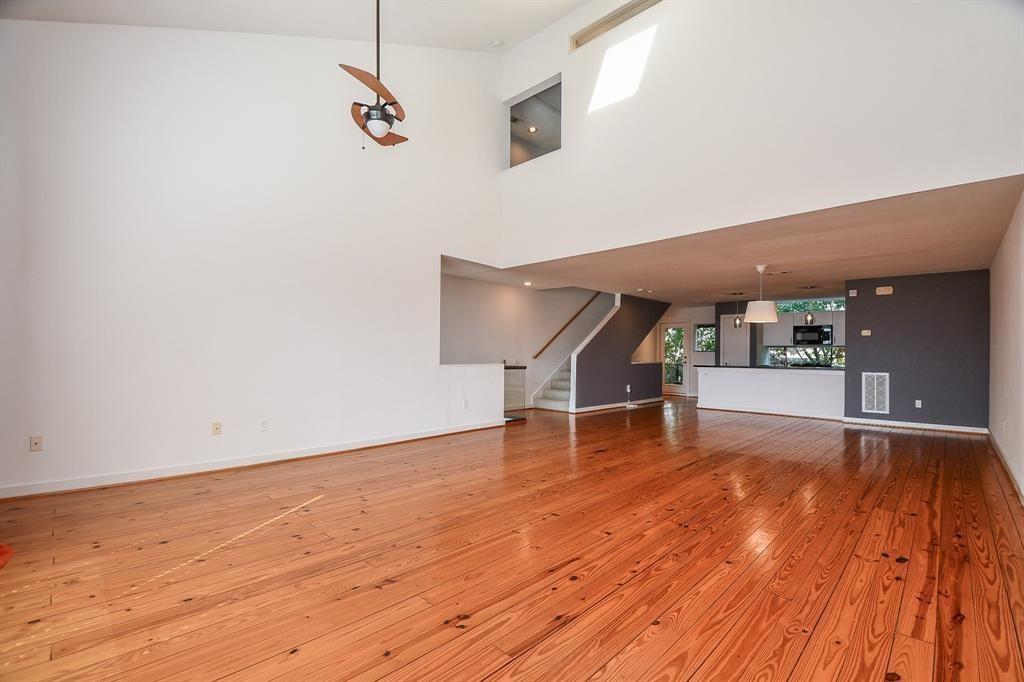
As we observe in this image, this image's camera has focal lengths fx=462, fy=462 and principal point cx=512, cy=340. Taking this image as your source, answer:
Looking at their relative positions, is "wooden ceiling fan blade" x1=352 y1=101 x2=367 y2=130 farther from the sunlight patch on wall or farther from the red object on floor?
the red object on floor

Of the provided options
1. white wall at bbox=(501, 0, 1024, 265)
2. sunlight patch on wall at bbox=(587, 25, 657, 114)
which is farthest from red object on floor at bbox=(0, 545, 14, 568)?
sunlight patch on wall at bbox=(587, 25, 657, 114)

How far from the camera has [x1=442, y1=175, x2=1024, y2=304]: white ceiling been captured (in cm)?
396

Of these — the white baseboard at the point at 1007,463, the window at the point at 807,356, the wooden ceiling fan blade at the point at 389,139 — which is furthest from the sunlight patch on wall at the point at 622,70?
the window at the point at 807,356

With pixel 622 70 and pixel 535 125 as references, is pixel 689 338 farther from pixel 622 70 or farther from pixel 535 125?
pixel 622 70

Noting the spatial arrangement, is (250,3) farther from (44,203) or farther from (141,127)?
(44,203)

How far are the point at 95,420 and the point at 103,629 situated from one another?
265cm

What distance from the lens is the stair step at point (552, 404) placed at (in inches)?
351

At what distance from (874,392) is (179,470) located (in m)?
9.34

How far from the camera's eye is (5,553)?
8.59 feet

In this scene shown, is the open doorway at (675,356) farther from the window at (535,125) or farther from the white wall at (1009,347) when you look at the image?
the white wall at (1009,347)

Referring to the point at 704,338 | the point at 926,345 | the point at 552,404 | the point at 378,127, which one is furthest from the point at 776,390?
the point at 378,127

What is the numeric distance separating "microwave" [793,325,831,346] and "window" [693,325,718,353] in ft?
6.18

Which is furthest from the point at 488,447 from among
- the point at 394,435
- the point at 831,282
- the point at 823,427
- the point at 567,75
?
the point at 831,282

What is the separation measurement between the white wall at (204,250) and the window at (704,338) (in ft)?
28.4
